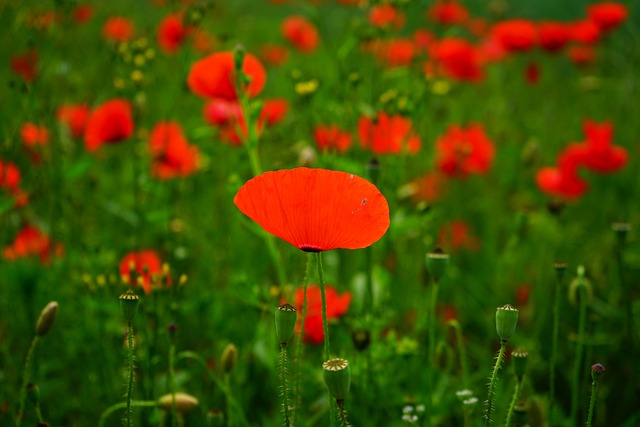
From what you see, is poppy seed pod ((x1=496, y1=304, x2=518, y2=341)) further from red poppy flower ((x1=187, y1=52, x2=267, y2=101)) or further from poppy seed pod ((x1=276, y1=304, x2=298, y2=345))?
red poppy flower ((x1=187, y1=52, x2=267, y2=101))

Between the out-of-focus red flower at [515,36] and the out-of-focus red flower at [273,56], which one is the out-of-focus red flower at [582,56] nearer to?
the out-of-focus red flower at [515,36]

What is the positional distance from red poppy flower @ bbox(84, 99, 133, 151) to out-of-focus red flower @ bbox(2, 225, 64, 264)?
42 cm

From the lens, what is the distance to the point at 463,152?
111 inches

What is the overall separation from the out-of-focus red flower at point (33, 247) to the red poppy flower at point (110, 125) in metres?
0.42

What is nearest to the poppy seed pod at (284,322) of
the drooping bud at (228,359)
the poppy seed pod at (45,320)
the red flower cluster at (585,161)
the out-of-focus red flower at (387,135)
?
the drooping bud at (228,359)

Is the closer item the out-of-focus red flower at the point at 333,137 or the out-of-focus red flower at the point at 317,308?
the out-of-focus red flower at the point at 317,308

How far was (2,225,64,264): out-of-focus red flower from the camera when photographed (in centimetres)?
219

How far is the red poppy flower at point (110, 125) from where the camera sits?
2646 millimetres

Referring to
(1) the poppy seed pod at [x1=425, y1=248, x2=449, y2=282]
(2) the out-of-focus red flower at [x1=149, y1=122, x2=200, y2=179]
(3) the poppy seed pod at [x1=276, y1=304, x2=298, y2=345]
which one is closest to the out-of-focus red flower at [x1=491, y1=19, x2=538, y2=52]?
(2) the out-of-focus red flower at [x1=149, y1=122, x2=200, y2=179]

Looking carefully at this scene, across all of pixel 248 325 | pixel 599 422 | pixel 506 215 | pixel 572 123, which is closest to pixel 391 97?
pixel 248 325

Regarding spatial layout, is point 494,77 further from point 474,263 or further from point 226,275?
point 226,275

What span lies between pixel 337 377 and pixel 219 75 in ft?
4.06

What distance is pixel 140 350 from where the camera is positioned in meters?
2.10

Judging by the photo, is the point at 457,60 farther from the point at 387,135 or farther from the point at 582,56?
the point at 582,56
